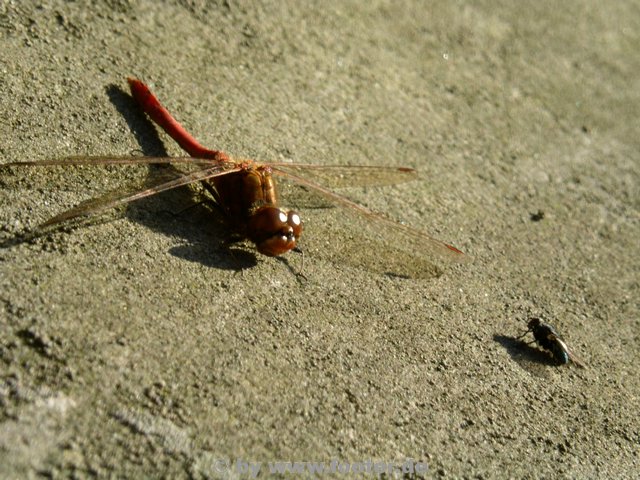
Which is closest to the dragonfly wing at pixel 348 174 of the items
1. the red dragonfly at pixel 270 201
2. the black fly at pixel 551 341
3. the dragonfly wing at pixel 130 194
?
the red dragonfly at pixel 270 201

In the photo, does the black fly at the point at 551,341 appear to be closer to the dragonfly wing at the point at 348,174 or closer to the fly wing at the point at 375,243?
the fly wing at the point at 375,243

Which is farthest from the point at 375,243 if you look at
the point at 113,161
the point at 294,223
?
the point at 113,161

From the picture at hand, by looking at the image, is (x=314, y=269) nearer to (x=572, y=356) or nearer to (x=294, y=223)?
(x=294, y=223)

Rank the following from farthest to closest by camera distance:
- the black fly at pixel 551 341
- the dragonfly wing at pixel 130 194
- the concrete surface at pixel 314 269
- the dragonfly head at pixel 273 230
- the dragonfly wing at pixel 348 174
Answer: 1. the dragonfly wing at pixel 348 174
2. the black fly at pixel 551 341
3. the dragonfly head at pixel 273 230
4. the dragonfly wing at pixel 130 194
5. the concrete surface at pixel 314 269

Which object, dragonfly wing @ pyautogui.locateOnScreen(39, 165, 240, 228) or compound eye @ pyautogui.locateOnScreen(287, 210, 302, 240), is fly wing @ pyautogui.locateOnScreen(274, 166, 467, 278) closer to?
compound eye @ pyautogui.locateOnScreen(287, 210, 302, 240)

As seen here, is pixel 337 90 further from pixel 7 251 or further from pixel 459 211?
pixel 7 251

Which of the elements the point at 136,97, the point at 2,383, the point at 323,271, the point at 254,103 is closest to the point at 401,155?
the point at 254,103

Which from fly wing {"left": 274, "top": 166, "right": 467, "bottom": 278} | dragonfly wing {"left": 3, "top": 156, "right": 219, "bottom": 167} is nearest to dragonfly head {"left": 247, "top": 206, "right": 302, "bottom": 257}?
fly wing {"left": 274, "top": 166, "right": 467, "bottom": 278}
